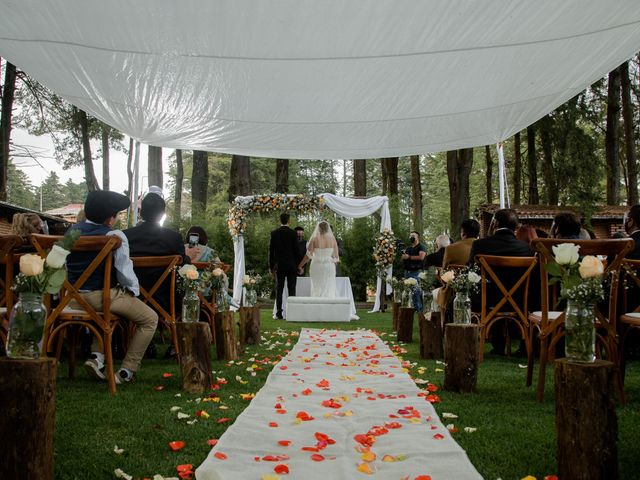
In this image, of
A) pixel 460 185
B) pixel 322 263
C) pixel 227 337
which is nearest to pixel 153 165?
pixel 322 263

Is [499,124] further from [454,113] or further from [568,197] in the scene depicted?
[568,197]

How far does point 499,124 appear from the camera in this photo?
21.5 ft

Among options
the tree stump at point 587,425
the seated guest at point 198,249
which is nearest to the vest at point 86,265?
the seated guest at point 198,249

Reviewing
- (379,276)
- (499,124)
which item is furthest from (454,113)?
(379,276)

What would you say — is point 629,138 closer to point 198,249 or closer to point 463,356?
point 198,249

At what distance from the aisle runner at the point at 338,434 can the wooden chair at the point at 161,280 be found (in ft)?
3.19

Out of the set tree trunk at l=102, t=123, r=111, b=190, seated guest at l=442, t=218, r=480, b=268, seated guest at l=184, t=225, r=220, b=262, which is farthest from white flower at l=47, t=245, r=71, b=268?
tree trunk at l=102, t=123, r=111, b=190

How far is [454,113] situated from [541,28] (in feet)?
6.40

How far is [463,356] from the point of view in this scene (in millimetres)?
3857

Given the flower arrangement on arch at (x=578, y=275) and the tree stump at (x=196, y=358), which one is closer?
the flower arrangement on arch at (x=578, y=275)

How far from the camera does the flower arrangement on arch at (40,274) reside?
7.24 feet

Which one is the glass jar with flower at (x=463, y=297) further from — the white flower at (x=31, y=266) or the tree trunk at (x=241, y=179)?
the tree trunk at (x=241, y=179)

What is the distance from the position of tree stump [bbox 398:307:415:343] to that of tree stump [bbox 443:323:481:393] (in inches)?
119

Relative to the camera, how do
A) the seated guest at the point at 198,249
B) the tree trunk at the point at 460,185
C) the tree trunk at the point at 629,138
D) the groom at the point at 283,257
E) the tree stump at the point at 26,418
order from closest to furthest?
the tree stump at the point at 26,418, the seated guest at the point at 198,249, the groom at the point at 283,257, the tree trunk at the point at 629,138, the tree trunk at the point at 460,185
